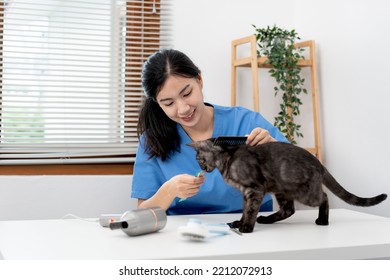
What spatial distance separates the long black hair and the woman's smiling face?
0.07 ft

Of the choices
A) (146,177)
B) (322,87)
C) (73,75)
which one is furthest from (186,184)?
(322,87)

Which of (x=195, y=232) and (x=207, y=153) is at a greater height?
(x=207, y=153)

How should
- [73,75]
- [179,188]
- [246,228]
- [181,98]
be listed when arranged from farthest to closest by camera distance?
[73,75]
[181,98]
[179,188]
[246,228]

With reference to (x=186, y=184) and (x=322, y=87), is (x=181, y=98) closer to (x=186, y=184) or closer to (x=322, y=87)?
(x=186, y=184)

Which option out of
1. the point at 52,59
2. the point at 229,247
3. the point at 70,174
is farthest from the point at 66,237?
the point at 52,59

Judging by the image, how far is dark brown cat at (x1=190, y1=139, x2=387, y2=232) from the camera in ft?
4.16

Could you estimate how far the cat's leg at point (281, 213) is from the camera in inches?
55.0

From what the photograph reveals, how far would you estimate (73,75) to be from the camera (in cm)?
245

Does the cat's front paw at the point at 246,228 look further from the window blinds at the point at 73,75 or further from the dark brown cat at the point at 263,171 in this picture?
the window blinds at the point at 73,75

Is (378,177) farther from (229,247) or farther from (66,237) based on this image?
(66,237)

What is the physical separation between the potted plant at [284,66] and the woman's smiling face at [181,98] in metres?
0.96

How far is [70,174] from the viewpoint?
2.43 metres

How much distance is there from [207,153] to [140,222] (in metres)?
0.29

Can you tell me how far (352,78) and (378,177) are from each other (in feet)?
1.59
